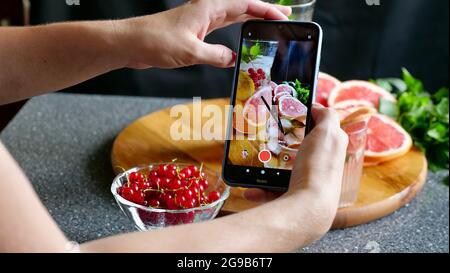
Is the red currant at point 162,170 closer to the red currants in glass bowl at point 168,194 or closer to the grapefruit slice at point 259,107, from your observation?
the red currants in glass bowl at point 168,194

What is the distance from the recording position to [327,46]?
2434 mm

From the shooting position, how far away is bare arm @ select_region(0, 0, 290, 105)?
1.08 metres

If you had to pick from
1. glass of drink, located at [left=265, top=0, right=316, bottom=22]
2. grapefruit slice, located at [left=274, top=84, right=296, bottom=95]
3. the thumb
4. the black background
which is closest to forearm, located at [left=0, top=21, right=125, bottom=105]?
the thumb

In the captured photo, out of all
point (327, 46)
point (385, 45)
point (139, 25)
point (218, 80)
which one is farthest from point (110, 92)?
point (139, 25)

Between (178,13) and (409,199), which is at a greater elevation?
(178,13)

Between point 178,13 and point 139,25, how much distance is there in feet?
0.22

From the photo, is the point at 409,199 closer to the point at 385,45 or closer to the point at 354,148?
the point at 354,148

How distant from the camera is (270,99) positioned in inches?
43.1

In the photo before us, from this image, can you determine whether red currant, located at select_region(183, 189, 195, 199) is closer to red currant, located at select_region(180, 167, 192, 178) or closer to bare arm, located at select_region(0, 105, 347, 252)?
red currant, located at select_region(180, 167, 192, 178)

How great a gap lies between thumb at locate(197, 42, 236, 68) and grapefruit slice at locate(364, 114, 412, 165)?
16.4 inches

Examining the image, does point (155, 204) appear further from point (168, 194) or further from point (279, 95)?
point (279, 95)

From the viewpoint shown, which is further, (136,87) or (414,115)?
(136,87)
